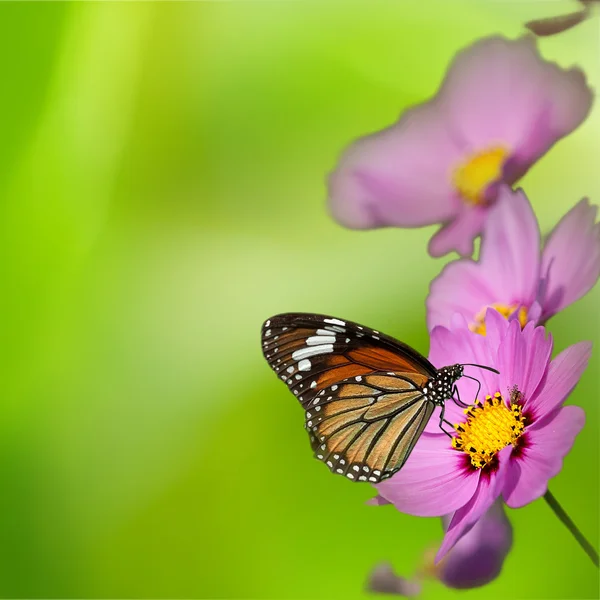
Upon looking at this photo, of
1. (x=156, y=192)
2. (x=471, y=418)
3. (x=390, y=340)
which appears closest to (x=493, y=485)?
(x=471, y=418)

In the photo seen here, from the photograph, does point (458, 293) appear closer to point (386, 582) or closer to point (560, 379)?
point (560, 379)

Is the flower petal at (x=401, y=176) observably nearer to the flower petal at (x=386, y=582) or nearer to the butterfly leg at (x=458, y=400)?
the butterfly leg at (x=458, y=400)

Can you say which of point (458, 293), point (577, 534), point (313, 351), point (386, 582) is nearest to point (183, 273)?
point (313, 351)

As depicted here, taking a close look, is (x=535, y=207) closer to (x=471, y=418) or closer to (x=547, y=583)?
(x=471, y=418)

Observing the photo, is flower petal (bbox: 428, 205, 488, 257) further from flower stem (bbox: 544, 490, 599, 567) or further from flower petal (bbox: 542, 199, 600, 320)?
flower stem (bbox: 544, 490, 599, 567)

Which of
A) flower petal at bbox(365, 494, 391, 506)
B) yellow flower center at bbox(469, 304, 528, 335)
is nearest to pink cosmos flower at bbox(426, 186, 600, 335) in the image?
yellow flower center at bbox(469, 304, 528, 335)

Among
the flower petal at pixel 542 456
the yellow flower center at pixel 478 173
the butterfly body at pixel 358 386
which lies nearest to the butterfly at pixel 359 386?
the butterfly body at pixel 358 386
